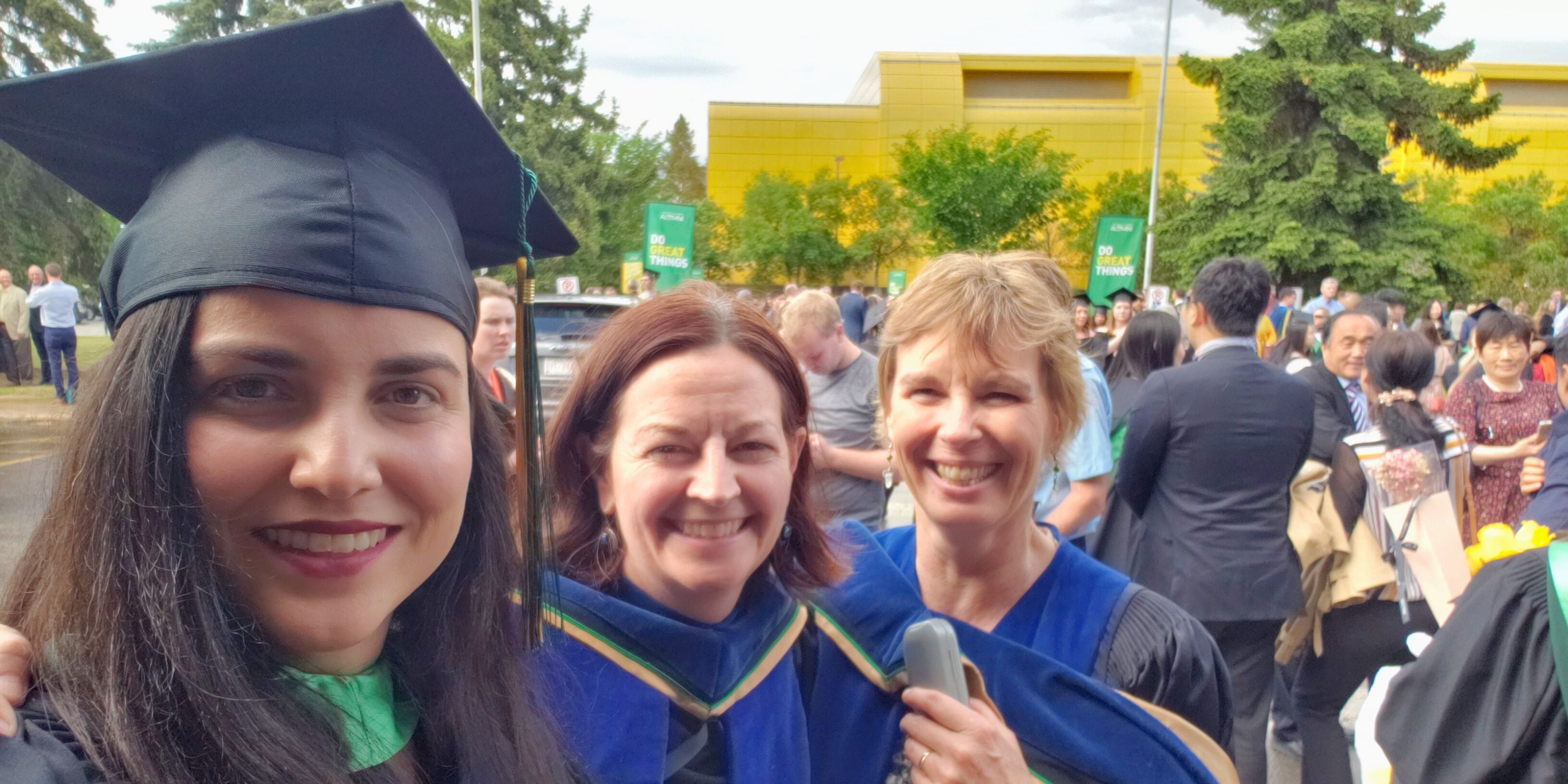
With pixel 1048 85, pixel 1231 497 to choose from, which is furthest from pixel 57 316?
pixel 1048 85

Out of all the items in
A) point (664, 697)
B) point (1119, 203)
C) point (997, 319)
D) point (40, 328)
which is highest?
point (1119, 203)

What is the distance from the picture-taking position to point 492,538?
1.37m

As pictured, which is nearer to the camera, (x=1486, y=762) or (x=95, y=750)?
(x=95, y=750)

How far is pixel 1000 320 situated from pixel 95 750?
1.57 m

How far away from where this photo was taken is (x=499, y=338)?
4.52 meters

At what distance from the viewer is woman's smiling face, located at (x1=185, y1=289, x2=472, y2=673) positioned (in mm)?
1013


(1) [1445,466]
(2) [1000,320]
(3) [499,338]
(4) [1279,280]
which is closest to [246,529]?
(2) [1000,320]

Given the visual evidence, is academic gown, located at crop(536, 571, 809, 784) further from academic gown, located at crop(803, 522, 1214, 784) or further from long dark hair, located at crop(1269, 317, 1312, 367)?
long dark hair, located at crop(1269, 317, 1312, 367)

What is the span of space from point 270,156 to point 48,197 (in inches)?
635

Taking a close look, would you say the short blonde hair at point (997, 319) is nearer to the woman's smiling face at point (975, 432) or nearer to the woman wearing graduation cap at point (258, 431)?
the woman's smiling face at point (975, 432)

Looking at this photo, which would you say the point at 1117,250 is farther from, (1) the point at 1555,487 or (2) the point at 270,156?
(2) the point at 270,156

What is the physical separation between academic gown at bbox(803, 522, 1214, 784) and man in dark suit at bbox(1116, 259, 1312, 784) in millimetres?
2043

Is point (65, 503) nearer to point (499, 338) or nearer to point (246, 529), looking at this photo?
point (246, 529)

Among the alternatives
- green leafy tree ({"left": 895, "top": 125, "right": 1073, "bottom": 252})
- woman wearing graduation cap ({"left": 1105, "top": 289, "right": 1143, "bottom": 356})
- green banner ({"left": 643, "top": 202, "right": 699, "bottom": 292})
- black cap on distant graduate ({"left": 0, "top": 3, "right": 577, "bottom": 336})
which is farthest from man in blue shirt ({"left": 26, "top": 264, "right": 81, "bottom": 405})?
green leafy tree ({"left": 895, "top": 125, "right": 1073, "bottom": 252})
